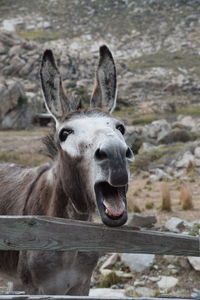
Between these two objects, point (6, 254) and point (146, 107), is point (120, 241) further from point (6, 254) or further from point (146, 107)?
point (146, 107)

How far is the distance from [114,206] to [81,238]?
291mm

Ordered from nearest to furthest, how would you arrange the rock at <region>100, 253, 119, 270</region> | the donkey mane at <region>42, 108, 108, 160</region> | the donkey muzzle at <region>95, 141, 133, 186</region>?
the donkey muzzle at <region>95, 141, 133, 186</region> → the donkey mane at <region>42, 108, 108, 160</region> → the rock at <region>100, 253, 119, 270</region>

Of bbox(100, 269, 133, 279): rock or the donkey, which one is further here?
bbox(100, 269, 133, 279): rock

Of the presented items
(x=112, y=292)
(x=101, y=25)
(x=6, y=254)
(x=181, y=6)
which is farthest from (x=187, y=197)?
(x=181, y=6)

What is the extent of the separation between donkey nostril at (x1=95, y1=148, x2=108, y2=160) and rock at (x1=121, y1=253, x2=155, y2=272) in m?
5.11

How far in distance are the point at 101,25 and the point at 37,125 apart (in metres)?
88.2

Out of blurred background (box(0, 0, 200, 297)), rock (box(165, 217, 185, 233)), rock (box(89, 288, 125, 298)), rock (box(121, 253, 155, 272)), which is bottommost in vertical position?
blurred background (box(0, 0, 200, 297))

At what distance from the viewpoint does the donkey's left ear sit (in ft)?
13.1

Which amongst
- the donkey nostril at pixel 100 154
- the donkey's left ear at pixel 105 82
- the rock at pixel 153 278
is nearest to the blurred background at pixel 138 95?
the rock at pixel 153 278

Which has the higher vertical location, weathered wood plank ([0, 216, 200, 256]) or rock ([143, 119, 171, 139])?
weathered wood plank ([0, 216, 200, 256])

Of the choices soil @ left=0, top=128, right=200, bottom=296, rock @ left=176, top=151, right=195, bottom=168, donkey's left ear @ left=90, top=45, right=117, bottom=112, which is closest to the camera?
donkey's left ear @ left=90, top=45, right=117, bottom=112

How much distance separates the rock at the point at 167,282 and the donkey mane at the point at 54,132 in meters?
3.66

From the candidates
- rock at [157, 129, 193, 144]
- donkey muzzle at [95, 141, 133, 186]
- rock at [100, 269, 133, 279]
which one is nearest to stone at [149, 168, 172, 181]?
rock at [100, 269, 133, 279]

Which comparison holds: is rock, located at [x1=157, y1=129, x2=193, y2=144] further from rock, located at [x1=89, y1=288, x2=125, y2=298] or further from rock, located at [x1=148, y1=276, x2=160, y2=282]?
rock, located at [x1=89, y1=288, x2=125, y2=298]
